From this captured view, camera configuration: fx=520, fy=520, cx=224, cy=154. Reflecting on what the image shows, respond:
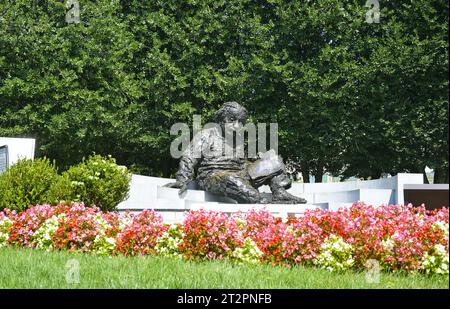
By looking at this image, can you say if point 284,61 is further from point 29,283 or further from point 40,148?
point 29,283

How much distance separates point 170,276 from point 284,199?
29.3 feet

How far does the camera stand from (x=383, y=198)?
13.4 m

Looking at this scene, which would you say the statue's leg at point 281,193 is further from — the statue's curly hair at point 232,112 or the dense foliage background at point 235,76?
the dense foliage background at point 235,76

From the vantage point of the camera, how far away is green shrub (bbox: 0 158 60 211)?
10453mm

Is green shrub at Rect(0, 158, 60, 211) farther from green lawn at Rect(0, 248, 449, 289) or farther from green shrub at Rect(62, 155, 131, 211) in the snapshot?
green lawn at Rect(0, 248, 449, 289)

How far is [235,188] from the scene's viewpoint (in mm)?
13109

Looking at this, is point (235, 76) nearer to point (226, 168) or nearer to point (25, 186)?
point (226, 168)

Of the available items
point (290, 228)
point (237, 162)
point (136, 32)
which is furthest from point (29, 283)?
point (136, 32)

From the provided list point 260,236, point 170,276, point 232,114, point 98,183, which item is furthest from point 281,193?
point 170,276

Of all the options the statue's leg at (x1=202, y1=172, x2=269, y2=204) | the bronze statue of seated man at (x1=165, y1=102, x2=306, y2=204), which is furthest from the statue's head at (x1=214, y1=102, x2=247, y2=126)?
the statue's leg at (x1=202, y1=172, x2=269, y2=204)

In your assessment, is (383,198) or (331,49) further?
(331,49)

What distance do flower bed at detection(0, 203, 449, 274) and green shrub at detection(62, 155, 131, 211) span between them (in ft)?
12.0

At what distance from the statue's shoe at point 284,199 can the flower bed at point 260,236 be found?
5321mm
